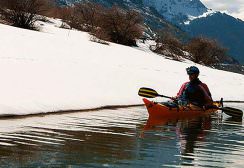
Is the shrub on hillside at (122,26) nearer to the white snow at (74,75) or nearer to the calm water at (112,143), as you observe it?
the white snow at (74,75)

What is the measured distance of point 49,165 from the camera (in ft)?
25.4

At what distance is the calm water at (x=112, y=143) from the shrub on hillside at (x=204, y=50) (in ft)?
146

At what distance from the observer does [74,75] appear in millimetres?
23250

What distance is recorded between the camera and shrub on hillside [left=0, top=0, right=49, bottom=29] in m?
40.5

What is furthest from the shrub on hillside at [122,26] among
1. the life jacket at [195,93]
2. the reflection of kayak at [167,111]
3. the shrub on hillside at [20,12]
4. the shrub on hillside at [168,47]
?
the reflection of kayak at [167,111]

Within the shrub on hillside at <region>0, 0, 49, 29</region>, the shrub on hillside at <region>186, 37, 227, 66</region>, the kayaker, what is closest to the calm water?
the kayaker

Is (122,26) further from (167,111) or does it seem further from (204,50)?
(167,111)

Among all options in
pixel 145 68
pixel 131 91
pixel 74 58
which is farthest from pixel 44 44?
pixel 131 91

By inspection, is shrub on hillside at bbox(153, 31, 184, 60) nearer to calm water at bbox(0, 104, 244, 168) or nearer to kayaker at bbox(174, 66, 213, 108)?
kayaker at bbox(174, 66, 213, 108)

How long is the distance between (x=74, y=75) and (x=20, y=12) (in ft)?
62.9

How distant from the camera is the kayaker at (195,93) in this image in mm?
18875

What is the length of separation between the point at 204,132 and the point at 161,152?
15.0 feet

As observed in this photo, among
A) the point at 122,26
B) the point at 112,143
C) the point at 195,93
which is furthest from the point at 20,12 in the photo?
the point at 112,143

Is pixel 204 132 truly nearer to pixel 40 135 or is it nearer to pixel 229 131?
pixel 229 131
